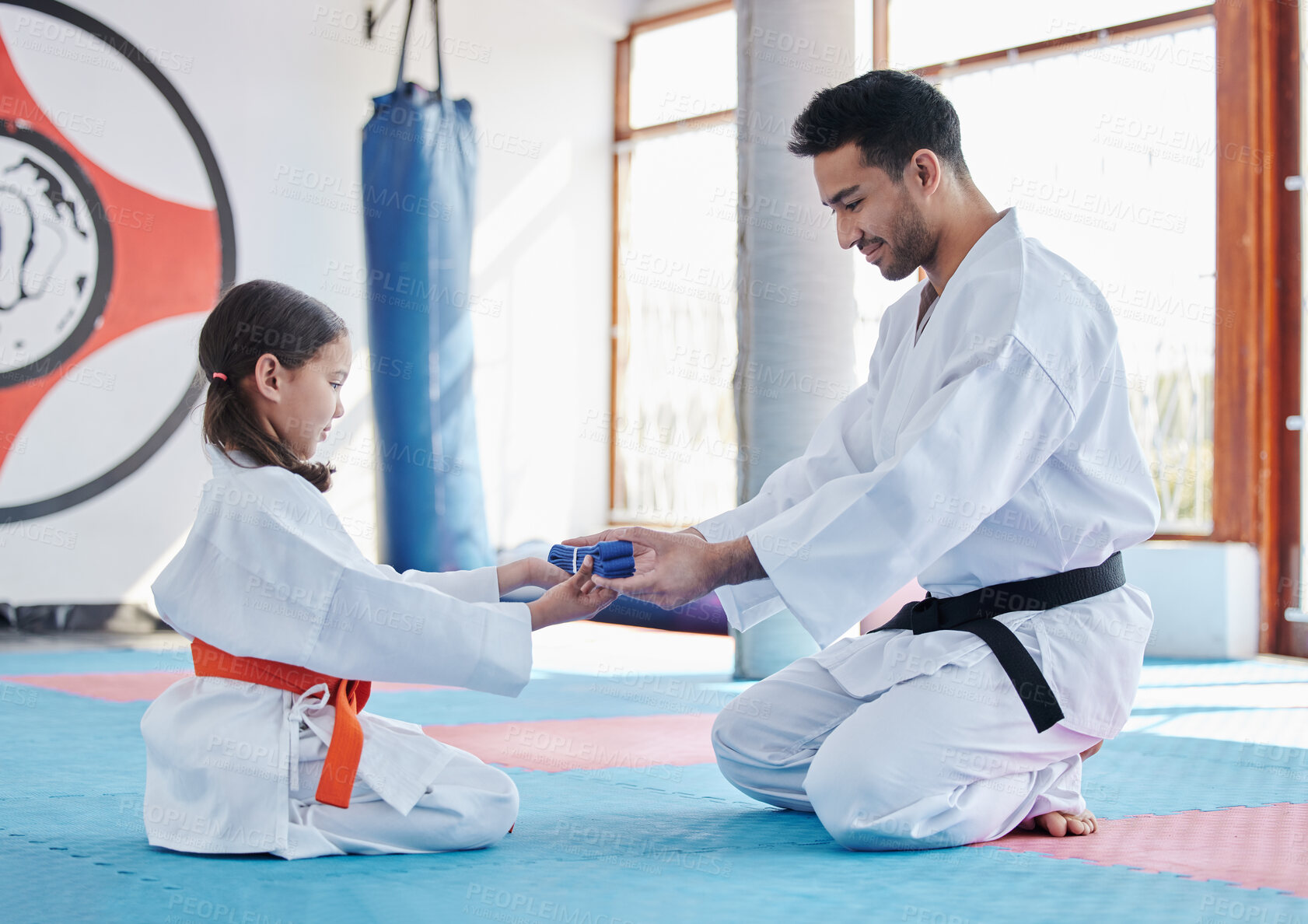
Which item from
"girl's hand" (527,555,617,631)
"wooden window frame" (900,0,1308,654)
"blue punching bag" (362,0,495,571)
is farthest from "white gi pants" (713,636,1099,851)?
"blue punching bag" (362,0,495,571)

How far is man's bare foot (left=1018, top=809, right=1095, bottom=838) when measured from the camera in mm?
2275

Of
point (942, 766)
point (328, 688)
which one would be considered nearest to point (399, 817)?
point (328, 688)

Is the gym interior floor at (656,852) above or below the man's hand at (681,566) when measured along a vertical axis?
below

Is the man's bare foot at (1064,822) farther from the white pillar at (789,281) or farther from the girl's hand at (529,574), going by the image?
the white pillar at (789,281)

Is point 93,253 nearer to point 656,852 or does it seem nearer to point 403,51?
point 403,51

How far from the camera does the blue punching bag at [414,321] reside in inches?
259

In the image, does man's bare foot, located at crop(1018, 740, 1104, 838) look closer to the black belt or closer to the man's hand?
the black belt

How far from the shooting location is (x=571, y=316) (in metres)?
8.77

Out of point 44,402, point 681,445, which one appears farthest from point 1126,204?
point 44,402

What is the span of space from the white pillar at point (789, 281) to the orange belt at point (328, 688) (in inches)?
113

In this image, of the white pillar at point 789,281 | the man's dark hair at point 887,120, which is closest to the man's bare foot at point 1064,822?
the man's dark hair at point 887,120

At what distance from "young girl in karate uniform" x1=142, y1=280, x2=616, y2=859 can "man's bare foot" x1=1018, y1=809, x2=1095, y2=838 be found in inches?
39.1

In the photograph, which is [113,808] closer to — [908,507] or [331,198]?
[908,507]

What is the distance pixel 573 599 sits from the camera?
217 centimetres
